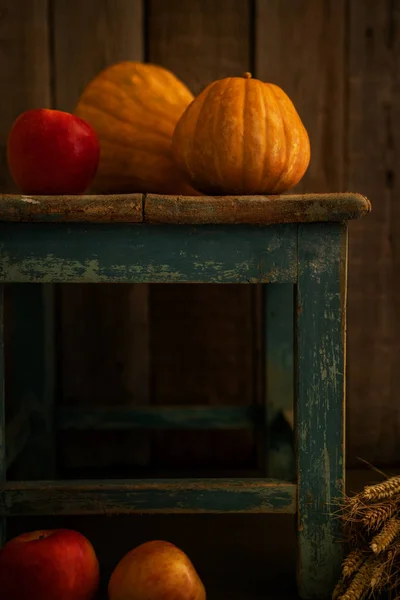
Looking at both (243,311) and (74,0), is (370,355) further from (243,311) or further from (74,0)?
(74,0)

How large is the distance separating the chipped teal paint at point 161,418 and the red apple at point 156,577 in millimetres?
530

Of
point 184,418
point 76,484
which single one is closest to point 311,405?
point 76,484

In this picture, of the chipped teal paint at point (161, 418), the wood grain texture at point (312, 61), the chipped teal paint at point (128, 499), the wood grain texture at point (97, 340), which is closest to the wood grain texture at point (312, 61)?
the wood grain texture at point (312, 61)

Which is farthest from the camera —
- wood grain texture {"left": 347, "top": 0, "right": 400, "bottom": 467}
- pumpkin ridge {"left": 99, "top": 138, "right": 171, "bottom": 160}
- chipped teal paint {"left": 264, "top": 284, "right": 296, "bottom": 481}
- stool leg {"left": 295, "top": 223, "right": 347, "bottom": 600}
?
wood grain texture {"left": 347, "top": 0, "right": 400, "bottom": 467}

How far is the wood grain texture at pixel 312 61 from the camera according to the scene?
1494mm

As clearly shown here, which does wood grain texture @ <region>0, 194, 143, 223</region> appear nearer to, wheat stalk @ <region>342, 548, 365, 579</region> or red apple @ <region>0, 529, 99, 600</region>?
red apple @ <region>0, 529, 99, 600</region>

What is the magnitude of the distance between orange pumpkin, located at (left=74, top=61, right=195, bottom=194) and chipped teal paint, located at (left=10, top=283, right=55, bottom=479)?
1.10 feet

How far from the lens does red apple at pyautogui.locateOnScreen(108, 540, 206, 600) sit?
2.91 ft

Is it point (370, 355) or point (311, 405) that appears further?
point (370, 355)

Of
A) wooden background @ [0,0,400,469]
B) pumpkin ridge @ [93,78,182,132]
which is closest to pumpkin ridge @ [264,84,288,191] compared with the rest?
pumpkin ridge @ [93,78,182,132]

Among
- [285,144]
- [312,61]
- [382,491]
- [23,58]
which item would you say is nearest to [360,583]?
[382,491]

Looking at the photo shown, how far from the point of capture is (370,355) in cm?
157

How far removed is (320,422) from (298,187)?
27.7 inches

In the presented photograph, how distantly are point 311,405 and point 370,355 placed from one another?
63 centimetres
